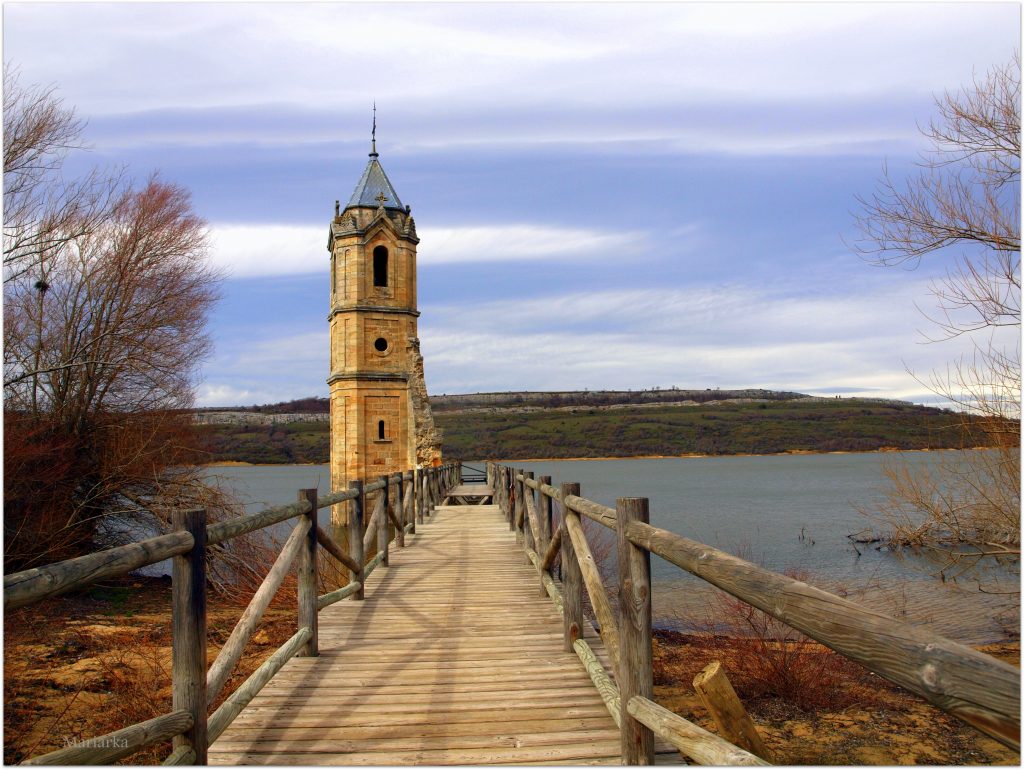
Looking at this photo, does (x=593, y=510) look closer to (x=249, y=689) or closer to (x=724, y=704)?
(x=724, y=704)

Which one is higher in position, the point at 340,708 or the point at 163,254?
the point at 163,254

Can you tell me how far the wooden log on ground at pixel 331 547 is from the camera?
19.9 ft

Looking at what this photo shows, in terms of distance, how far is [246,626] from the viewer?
13.7ft

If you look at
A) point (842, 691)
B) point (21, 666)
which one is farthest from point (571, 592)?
point (21, 666)

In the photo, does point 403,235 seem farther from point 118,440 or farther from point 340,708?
point 340,708

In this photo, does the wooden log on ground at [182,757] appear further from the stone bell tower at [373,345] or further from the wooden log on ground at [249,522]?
the stone bell tower at [373,345]

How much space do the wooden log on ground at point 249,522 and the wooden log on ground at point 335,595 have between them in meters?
1.36

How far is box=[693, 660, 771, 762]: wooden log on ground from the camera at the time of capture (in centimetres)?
494

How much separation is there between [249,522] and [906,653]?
3831 millimetres

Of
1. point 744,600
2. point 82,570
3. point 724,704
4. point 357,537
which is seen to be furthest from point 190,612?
point 357,537

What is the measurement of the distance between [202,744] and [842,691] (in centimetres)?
959

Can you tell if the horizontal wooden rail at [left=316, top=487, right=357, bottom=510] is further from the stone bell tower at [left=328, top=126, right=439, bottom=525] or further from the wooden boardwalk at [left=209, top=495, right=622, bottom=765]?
the stone bell tower at [left=328, top=126, right=439, bottom=525]

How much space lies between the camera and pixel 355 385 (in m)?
28.2

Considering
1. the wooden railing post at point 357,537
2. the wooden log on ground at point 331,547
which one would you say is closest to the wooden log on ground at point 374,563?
the wooden railing post at point 357,537
